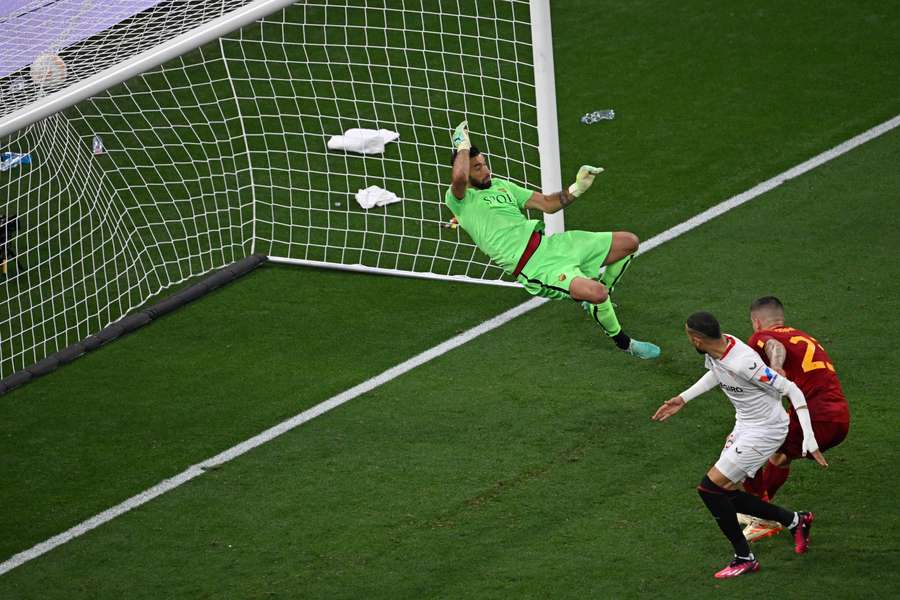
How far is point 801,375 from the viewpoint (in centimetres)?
753

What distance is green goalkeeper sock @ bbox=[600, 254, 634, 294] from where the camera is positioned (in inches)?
379

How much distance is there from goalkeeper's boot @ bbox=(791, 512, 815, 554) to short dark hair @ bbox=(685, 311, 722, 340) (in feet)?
3.84

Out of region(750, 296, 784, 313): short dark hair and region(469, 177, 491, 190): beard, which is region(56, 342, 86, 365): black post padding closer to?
region(469, 177, 491, 190): beard

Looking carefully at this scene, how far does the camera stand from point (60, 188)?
11164 millimetres

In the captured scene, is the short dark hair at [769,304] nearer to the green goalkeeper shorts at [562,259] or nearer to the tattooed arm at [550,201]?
the green goalkeeper shorts at [562,259]

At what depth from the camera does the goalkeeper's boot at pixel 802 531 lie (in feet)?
24.6

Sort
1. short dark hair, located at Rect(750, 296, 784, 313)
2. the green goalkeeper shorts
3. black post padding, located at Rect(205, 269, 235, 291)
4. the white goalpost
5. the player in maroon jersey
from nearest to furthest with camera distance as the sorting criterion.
→ the player in maroon jersey → short dark hair, located at Rect(750, 296, 784, 313) → the green goalkeeper shorts → the white goalpost → black post padding, located at Rect(205, 269, 235, 291)

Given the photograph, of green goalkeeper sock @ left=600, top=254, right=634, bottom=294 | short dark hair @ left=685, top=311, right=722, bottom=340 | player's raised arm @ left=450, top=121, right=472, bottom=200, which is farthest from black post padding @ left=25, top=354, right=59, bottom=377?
short dark hair @ left=685, top=311, right=722, bottom=340

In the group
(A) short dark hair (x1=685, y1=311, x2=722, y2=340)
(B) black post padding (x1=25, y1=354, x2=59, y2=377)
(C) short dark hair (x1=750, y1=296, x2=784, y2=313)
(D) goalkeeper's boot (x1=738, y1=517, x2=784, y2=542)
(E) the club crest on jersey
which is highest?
(A) short dark hair (x1=685, y1=311, x2=722, y2=340)

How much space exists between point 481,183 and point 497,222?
0.96 feet

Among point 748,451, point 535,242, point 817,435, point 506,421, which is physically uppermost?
point 535,242

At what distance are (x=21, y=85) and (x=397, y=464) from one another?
355cm

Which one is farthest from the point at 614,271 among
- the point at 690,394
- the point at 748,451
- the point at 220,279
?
the point at 220,279

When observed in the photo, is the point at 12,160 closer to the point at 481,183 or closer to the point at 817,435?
the point at 481,183
